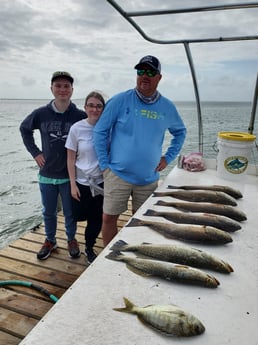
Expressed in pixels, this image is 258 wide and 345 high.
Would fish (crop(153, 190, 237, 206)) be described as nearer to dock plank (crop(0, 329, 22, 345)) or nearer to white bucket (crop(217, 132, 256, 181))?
white bucket (crop(217, 132, 256, 181))

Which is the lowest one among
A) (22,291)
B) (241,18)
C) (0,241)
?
(0,241)

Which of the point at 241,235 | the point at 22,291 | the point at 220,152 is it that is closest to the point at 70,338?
the point at 241,235

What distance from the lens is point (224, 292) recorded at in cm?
125

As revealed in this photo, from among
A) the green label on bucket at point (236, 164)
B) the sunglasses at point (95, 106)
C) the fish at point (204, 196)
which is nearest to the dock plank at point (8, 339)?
the fish at point (204, 196)

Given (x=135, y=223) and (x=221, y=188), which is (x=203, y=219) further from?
(x=221, y=188)

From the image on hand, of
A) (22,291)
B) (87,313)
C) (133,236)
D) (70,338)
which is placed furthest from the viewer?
(22,291)

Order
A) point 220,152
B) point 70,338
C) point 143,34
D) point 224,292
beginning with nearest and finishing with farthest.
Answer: point 70,338 → point 224,292 → point 220,152 → point 143,34

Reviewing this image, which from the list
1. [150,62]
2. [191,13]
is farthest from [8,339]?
[191,13]

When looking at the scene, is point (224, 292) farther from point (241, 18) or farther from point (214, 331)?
point (241, 18)

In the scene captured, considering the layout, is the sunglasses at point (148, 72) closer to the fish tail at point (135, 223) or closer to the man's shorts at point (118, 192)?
the man's shorts at point (118, 192)

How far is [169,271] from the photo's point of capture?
4.37 ft

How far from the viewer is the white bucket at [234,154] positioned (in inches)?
106

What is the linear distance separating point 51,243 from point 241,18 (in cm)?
283

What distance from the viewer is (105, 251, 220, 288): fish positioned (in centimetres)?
128
